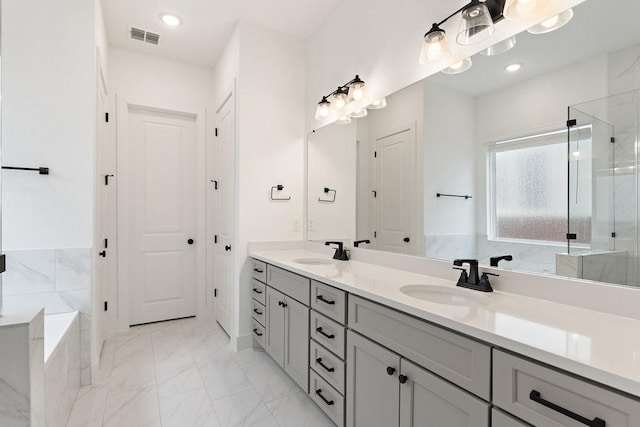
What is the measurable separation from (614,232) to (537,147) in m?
0.43

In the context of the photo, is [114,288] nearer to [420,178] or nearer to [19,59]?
[19,59]

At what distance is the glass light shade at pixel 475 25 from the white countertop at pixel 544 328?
1.19 m

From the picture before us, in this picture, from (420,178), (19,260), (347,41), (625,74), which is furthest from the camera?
(347,41)

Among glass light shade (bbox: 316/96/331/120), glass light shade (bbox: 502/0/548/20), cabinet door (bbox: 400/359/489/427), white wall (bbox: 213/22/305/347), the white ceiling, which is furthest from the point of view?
white wall (bbox: 213/22/305/347)

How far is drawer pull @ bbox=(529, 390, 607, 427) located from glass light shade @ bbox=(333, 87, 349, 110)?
2166mm

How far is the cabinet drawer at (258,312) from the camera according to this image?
261 centimetres

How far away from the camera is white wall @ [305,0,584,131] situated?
5.60 feet

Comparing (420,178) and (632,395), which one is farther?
(420,178)

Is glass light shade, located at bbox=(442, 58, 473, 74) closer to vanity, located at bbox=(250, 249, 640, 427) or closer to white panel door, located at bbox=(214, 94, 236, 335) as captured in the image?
vanity, located at bbox=(250, 249, 640, 427)

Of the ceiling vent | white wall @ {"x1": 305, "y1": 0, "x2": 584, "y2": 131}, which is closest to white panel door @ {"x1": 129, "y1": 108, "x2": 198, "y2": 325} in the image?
the ceiling vent

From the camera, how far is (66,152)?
2.23 m

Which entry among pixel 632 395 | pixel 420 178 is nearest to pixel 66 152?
pixel 420 178

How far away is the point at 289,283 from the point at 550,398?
1.54 meters

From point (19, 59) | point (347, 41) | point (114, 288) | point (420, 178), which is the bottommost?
point (114, 288)
